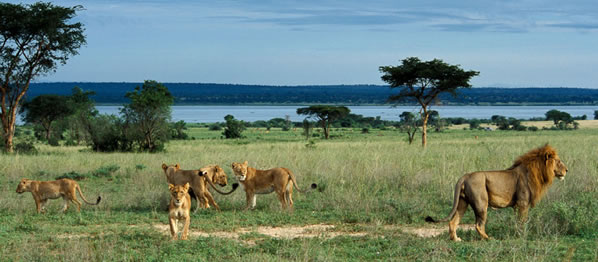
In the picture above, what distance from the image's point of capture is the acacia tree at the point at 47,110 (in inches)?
1918

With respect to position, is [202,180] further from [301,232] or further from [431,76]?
[431,76]

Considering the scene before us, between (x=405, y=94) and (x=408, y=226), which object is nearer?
(x=408, y=226)

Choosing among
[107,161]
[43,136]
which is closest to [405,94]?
[107,161]

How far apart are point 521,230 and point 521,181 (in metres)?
0.61

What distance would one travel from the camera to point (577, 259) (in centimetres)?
671

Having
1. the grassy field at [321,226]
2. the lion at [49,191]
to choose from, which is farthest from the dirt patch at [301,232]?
the lion at [49,191]

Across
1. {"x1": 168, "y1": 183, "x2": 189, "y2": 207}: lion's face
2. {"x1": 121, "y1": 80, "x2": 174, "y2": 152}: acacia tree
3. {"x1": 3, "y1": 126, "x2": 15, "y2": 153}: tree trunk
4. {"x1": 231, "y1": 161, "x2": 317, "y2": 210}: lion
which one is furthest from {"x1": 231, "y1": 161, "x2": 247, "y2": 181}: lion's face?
{"x1": 121, "y1": 80, "x2": 174, "y2": 152}: acacia tree

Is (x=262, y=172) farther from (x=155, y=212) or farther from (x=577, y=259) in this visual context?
(x=577, y=259)

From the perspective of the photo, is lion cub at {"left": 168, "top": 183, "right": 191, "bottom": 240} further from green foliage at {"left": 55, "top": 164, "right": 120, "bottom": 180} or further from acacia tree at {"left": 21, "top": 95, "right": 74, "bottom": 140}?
acacia tree at {"left": 21, "top": 95, "right": 74, "bottom": 140}

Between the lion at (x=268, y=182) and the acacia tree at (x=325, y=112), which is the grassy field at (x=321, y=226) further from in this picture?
the acacia tree at (x=325, y=112)

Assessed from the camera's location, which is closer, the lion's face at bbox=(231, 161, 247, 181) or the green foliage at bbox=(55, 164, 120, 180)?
the lion's face at bbox=(231, 161, 247, 181)

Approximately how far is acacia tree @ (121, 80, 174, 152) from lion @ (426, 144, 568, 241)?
21.2 meters

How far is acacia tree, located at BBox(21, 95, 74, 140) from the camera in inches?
1918

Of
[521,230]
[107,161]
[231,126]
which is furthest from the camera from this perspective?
[231,126]
